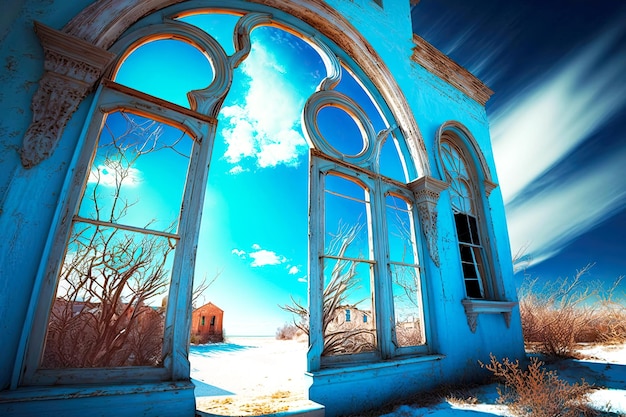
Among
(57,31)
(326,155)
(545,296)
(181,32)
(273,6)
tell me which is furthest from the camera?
(545,296)

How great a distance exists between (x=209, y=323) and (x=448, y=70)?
13104 mm

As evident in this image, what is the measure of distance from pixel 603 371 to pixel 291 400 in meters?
4.28

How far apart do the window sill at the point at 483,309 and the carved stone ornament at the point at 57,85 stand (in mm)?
4725

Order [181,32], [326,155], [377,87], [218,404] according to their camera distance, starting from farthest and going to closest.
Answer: [377,87], [326,155], [181,32], [218,404]

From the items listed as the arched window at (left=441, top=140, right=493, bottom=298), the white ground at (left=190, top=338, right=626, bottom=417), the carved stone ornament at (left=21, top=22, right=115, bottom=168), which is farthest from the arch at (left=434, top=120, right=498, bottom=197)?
the carved stone ornament at (left=21, top=22, right=115, bottom=168)

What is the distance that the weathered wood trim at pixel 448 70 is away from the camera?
5.39m

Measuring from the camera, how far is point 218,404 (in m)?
2.26

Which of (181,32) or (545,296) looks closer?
(181,32)

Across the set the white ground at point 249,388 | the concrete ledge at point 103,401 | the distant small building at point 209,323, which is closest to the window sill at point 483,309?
the white ground at point 249,388

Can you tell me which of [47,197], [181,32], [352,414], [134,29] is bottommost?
[352,414]

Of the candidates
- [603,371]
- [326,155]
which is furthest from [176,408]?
[603,371]

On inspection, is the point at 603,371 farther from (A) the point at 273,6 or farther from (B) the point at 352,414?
(A) the point at 273,6

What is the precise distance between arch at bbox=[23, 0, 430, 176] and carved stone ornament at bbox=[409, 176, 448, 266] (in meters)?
0.24

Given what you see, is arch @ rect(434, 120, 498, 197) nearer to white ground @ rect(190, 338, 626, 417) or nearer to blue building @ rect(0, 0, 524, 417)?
blue building @ rect(0, 0, 524, 417)
